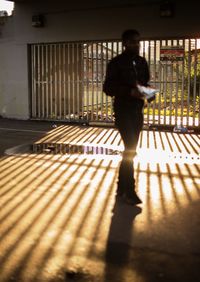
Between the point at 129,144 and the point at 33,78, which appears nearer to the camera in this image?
the point at 129,144

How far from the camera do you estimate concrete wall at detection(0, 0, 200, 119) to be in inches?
460

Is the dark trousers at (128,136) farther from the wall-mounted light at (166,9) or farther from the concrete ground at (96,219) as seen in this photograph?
the wall-mounted light at (166,9)

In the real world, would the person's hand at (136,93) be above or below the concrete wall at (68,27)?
below

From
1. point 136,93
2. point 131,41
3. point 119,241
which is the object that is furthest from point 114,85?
point 119,241

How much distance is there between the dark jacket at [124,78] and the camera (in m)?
5.14

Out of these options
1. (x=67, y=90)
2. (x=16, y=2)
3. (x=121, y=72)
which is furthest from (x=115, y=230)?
(x=16, y=2)

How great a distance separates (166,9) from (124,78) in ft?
23.2

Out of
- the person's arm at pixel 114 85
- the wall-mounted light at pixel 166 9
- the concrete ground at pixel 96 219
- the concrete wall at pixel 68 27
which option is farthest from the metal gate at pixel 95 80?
the person's arm at pixel 114 85

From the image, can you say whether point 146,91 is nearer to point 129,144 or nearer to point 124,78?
point 124,78

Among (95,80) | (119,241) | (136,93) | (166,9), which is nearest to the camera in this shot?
(119,241)

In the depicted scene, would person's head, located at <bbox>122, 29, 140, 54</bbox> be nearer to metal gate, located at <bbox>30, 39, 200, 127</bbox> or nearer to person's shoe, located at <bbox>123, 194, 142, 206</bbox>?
person's shoe, located at <bbox>123, 194, 142, 206</bbox>

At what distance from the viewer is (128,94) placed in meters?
5.12

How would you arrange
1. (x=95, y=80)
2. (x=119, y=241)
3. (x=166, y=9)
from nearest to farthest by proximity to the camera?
(x=119, y=241) < (x=166, y=9) < (x=95, y=80)

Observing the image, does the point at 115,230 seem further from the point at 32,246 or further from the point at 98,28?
the point at 98,28
